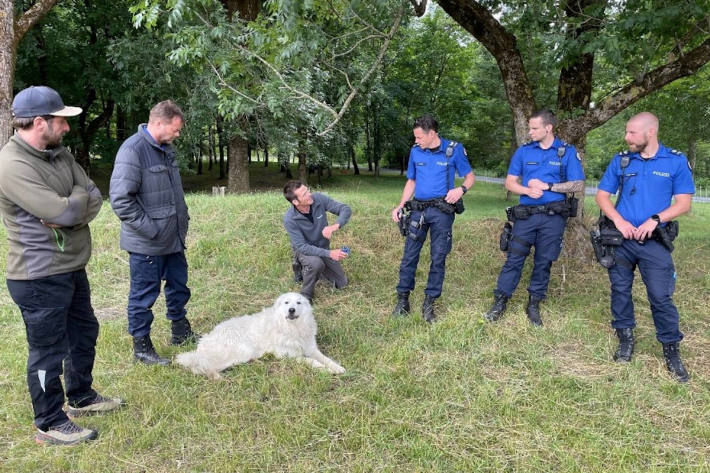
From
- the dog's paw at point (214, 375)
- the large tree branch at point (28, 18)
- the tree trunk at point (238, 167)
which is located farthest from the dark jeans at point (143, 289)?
the tree trunk at point (238, 167)

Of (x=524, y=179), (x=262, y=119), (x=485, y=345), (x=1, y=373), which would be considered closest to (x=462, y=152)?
(x=524, y=179)

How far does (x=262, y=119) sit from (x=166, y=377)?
11049 millimetres

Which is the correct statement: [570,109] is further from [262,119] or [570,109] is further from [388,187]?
[388,187]

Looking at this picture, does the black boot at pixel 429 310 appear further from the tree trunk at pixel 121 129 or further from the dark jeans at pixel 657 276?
the tree trunk at pixel 121 129

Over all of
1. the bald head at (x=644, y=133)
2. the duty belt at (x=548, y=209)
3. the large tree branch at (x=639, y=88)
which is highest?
the large tree branch at (x=639, y=88)

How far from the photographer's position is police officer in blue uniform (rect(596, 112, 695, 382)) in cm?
389

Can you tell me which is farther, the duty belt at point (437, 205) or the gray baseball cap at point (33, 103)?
the duty belt at point (437, 205)

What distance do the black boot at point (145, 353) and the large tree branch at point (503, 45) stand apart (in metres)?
6.13

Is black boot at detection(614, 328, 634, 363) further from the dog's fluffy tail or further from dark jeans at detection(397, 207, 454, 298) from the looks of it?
the dog's fluffy tail

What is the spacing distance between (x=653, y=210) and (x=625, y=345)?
1.28 meters

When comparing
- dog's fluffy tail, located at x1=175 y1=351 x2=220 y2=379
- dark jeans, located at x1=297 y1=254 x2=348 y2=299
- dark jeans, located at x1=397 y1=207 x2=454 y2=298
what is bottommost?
dog's fluffy tail, located at x1=175 y1=351 x2=220 y2=379

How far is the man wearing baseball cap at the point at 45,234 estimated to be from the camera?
278 cm

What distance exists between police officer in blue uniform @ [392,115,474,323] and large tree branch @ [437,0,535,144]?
279cm

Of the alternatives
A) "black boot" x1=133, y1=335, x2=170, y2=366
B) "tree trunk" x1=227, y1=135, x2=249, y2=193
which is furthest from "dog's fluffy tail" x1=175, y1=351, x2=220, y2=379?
"tree trunk" x1=227, y1=135, x2=249, y2=193
